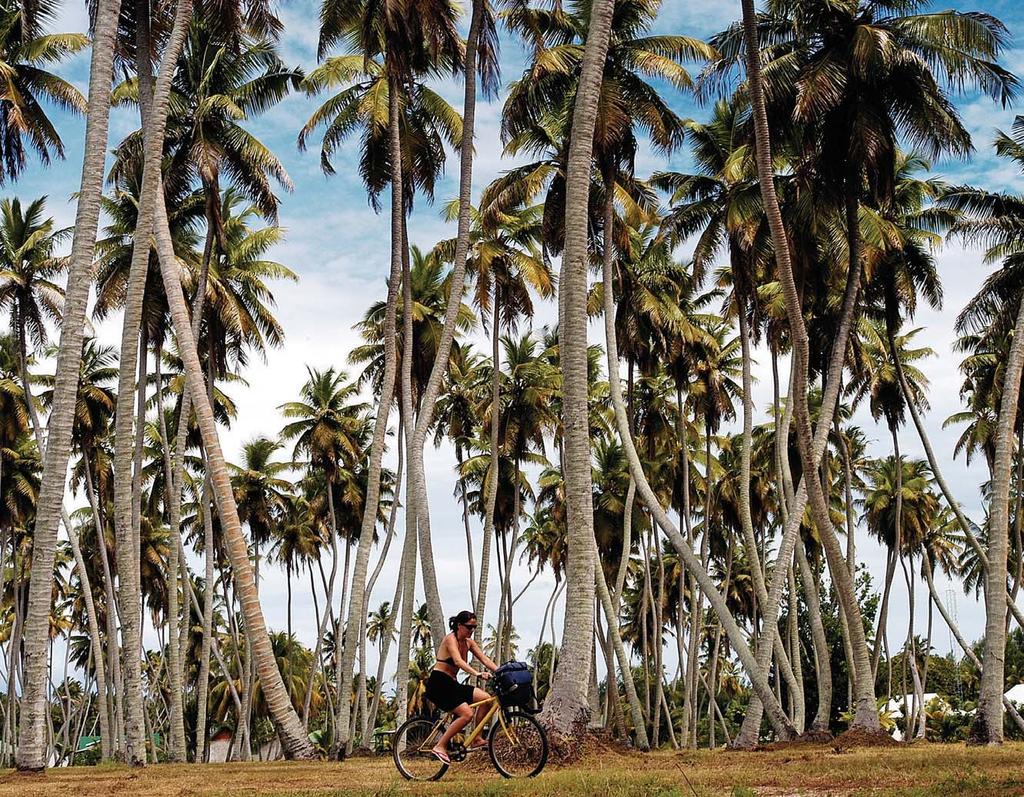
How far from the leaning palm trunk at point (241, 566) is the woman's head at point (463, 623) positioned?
5.36 metres

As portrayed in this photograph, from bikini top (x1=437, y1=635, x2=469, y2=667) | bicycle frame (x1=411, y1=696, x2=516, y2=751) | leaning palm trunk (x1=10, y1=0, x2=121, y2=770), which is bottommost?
bicycle frame (x1=411, y1=696, x2=516, y2=751)

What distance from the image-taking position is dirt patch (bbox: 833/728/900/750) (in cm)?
1878

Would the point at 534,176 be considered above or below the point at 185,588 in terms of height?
above

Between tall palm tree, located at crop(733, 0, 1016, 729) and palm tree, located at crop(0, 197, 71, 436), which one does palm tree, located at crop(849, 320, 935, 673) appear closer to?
tall palm tree, located at crop(733, 0, 1016, 729)

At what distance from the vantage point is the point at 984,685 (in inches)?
814

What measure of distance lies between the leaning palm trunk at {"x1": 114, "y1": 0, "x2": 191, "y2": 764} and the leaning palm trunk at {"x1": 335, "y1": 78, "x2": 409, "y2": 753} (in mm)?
4351

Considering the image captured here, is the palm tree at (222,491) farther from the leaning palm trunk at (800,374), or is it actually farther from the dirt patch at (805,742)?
the leaning palm trunk at (800,374)

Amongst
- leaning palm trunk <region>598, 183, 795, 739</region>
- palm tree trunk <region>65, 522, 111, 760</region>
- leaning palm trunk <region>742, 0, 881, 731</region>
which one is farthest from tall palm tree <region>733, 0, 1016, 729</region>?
palm tree trunk <region>65, 522, 111, 760</region>

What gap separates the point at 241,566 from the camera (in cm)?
1669

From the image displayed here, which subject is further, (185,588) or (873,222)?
(185,588)

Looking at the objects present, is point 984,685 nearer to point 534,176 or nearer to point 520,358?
point 534,176

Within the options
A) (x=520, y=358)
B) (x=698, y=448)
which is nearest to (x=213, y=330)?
(x=520, y=358)

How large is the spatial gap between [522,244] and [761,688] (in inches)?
700

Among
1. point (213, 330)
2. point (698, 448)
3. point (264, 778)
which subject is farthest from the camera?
point (698, 448)
